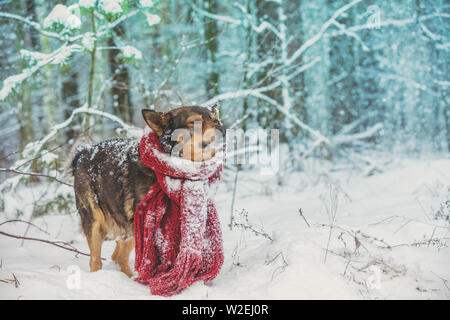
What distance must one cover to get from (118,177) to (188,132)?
2.62ft

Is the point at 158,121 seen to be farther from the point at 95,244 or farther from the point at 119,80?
the point at 119,80

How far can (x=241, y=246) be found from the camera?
3.63 m

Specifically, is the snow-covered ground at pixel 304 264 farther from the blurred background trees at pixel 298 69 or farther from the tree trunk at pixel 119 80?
the tree trunk at pixel 119 80

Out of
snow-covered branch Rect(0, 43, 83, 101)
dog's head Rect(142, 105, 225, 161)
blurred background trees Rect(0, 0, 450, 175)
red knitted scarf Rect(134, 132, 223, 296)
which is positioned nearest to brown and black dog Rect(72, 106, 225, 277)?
dog's head Rect(142, 105, 225, 161)

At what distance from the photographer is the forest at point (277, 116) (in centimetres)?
293

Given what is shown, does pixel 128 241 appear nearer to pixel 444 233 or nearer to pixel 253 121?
pixel 444 233

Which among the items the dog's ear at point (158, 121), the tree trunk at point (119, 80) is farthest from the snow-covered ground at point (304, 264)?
the tree trunk at point (119, 80)

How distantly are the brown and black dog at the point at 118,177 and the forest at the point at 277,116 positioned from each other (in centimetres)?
42

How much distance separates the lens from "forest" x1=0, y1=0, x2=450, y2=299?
2.93 m

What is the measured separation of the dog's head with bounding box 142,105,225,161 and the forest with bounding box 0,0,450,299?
1069 mm

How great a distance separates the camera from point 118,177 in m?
2.76

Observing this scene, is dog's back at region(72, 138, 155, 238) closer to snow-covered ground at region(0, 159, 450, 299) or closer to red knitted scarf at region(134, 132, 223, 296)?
red knitted scarf at region(134, 132, 223, 296)

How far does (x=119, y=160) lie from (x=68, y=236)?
2506 mm

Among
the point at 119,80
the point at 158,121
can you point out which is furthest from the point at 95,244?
the point at 119,80
